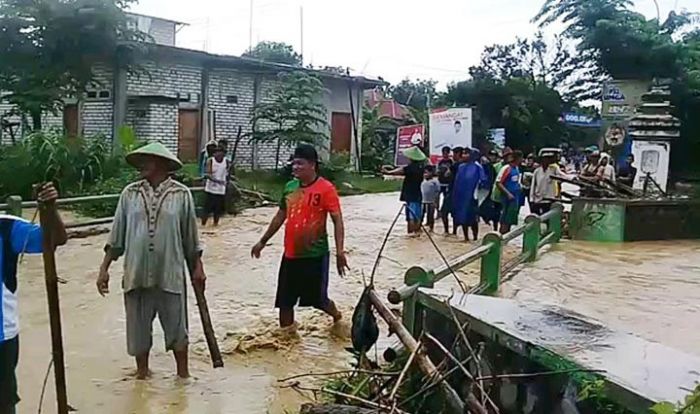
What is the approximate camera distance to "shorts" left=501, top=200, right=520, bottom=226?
14008 millimetres

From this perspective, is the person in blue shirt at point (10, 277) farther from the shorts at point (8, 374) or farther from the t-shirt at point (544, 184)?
the t-shirt at point (544, 184)

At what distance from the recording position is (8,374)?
3.86 meters

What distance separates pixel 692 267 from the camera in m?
12.7

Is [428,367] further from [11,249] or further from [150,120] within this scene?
[150,120]

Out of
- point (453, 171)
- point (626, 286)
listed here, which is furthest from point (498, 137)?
point (626, 286)

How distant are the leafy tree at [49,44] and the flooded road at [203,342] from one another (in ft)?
30.2

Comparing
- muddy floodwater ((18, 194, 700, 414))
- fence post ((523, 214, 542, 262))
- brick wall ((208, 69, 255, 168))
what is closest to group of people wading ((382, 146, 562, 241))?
muddy floodwater ((18, 194, 700, 414))

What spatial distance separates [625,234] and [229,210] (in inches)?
312

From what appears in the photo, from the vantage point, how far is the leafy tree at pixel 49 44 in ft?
66.9

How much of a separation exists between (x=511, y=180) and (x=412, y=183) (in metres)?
1.67

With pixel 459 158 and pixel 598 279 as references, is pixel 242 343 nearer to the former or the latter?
pixel 598 279

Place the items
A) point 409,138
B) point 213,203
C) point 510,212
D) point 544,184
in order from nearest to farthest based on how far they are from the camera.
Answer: point 510,212
point 544,184
point 213,203
point 409,138

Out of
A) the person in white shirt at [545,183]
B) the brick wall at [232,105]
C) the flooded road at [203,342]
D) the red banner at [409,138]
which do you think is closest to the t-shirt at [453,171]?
the person in white shirt at [545,183]

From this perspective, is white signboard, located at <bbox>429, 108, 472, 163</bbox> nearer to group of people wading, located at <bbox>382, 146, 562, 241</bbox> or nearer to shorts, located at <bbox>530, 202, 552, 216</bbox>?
group of people wading, located at <bbox>382, 146, 562, 241</bbox>
